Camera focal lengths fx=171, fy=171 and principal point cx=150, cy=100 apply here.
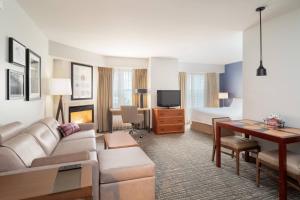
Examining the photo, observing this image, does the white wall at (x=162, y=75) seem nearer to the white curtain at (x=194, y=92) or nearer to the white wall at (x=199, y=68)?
the white wall at (x=199, y=68)

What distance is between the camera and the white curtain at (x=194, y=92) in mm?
7074

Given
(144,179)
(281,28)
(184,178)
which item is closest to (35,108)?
(144,179)

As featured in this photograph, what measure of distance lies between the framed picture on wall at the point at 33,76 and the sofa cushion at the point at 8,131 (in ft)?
2.82

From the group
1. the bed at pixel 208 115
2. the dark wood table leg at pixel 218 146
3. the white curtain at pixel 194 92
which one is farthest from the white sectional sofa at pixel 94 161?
the white curtain at pixel 194 92

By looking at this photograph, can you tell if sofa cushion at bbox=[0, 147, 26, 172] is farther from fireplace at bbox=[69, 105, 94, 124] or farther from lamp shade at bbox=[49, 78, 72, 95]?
fireplace at bbox=[69, 105, 94, 124]

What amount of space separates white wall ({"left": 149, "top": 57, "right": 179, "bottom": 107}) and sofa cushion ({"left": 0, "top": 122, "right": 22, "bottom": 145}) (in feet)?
13.4

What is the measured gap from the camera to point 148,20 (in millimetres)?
2816

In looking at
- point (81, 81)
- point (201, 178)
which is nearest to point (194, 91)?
point (81, 81)

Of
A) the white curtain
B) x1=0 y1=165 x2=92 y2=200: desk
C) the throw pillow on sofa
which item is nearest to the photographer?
x1=0 y1=165 x2=92 y2=200: desk

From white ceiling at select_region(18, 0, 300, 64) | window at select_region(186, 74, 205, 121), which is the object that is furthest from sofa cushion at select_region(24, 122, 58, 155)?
window at select_region(186, 74, 205, 121)

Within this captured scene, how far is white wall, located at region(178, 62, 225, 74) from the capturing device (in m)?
6.86

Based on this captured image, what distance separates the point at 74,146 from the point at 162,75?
392 centimetres

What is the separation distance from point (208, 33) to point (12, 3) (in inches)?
125

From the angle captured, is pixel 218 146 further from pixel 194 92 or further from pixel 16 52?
pixel 194 92
